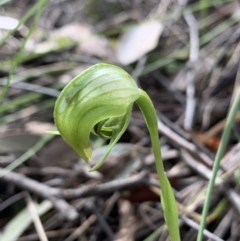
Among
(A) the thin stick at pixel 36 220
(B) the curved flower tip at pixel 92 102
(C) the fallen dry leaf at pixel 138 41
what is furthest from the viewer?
(C) the fallen dry leaf at pixel 138 41

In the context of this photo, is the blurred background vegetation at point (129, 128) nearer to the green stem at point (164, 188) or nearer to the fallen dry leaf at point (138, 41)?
the fallen dry leaf at point (138, 41)

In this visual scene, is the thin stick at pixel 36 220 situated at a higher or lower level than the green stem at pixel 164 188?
lower

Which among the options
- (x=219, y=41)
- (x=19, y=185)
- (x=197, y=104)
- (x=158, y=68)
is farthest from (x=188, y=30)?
(x=19, y=185)

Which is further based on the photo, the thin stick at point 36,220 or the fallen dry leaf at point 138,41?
the fallen dry leaf at point 138,41

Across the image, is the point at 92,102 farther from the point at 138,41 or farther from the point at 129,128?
the point at 138,41

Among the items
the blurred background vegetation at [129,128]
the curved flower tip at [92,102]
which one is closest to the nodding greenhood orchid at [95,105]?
the curved flower tip at [92,102]

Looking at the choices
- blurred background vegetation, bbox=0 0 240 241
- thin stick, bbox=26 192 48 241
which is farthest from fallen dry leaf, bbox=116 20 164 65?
thin stick, bbox=26 192 48 241

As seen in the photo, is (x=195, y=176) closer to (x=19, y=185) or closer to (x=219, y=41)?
(x=19, y=185)

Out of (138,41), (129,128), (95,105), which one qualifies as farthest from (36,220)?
(138,41)
